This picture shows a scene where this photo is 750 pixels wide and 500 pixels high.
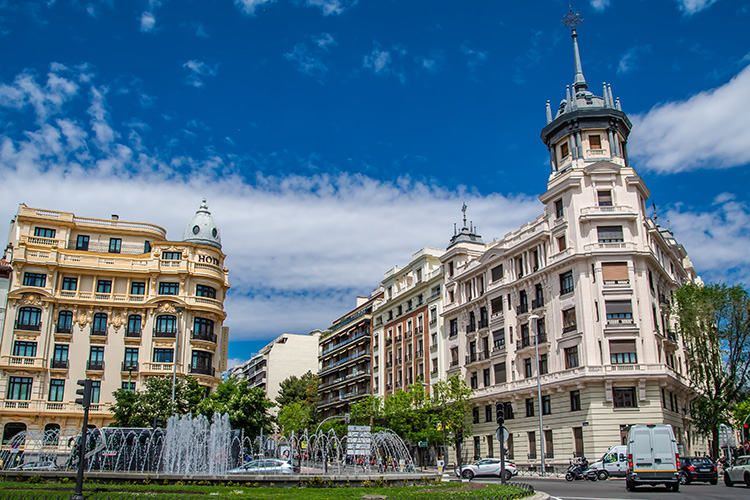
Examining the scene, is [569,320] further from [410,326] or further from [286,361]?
[286,361]

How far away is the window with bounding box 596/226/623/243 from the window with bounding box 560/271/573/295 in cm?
337

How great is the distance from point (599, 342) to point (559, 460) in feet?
28.7

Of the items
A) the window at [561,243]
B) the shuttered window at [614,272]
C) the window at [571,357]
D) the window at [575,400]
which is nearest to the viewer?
the window at [575,400]

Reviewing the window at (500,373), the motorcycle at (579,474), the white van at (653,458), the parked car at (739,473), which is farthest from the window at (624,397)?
the white van at (653,458)

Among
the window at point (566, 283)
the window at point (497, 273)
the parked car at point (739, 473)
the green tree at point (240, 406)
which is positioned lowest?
the parked car at point (739, 473)

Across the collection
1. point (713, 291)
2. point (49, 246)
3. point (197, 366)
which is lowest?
point (197, 366)

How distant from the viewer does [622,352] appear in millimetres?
43312

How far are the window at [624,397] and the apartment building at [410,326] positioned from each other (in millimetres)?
20459

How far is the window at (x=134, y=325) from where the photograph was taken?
176 ft

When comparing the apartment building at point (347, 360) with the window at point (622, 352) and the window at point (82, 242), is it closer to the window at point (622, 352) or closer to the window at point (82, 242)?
the window at point (82, 242)

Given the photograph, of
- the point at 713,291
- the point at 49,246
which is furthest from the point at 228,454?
the point at 713,291

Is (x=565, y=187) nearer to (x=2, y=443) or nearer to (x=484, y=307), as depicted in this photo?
(x=484, y=307)

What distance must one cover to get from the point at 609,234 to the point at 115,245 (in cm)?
4233

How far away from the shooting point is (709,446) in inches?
2036
